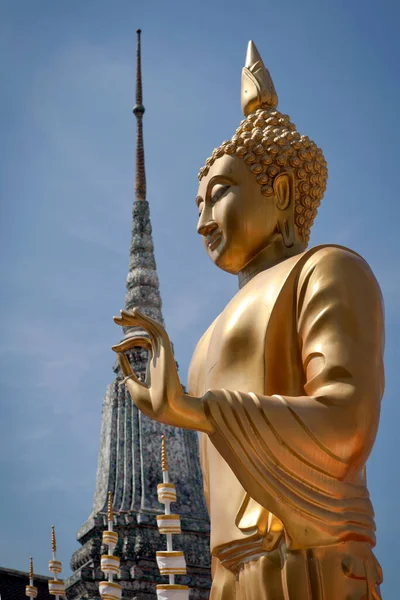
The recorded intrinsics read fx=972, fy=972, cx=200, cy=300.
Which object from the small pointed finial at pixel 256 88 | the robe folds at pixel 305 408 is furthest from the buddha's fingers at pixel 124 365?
the small pointed finial at pixel 256 88

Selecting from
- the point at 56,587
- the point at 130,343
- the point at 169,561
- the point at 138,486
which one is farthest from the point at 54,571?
the point at 138,486

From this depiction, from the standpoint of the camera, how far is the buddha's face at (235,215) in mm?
3900

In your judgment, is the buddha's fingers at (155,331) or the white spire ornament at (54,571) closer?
the buddha's fingers at (155,331)

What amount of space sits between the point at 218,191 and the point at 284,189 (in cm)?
27

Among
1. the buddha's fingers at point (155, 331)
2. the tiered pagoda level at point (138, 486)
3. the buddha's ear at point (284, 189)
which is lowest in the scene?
the buddha's fingers at point (155, 331)

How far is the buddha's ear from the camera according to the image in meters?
3.96

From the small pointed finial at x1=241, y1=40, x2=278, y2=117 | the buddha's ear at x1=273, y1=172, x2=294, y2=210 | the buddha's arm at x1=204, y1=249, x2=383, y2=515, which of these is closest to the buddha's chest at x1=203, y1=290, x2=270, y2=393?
the buddha's arm at x1=204, y1=249, x2=383, y2=515

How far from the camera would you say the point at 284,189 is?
13.1 ft

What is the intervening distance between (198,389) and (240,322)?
1.89 feet

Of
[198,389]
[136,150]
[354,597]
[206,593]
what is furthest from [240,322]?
[136,150]

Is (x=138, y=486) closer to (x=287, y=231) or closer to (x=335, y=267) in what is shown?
(x=287, y=231)

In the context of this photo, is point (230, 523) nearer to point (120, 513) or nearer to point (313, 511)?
point (313, 511)

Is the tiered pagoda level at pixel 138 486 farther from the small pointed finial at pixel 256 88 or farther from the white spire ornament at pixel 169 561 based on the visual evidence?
the small pointed finial at pixel 256 88

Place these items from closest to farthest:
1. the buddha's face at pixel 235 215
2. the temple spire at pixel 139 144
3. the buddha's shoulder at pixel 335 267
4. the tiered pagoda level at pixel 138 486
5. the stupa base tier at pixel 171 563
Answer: the buddha's shoulder at pixel 335 267 → the buddha's face at pixel 235 215 → the stupa base tier at pixel 171 563 → the tiered pagoda level at pixel 138 486 → the temple spire at pixel 139 144
